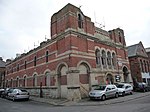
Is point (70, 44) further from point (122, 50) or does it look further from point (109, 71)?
point (122, 50)

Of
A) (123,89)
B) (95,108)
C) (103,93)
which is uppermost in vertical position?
(123,89)

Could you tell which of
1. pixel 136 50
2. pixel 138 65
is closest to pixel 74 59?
pixel 138 65

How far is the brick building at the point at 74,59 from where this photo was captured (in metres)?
19.8

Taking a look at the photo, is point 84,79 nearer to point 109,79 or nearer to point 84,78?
point 84,78

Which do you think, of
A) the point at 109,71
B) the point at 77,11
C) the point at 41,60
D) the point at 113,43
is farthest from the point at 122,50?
the point at 41,60

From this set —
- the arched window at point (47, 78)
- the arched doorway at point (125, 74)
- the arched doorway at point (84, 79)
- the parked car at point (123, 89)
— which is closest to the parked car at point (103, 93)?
the arched doorway at point (84, 79)

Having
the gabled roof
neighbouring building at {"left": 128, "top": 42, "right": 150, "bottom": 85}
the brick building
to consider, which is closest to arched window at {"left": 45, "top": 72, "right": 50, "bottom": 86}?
the brick building

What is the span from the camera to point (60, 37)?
21.6 metres

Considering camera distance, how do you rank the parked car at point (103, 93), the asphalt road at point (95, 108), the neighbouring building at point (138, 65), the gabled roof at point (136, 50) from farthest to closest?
the gabled roof at point (136, 50)
the neighbouring building at point (138, 65)
the parked car at point (103, 93)
the asphalt road at point (95, 108)

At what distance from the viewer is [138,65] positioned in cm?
3459

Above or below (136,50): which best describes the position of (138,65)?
below

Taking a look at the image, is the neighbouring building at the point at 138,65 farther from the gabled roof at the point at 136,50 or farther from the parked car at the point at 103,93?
the parked car at the point at 103,93

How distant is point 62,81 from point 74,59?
11.5 ft

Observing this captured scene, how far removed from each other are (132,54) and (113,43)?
1059cm
